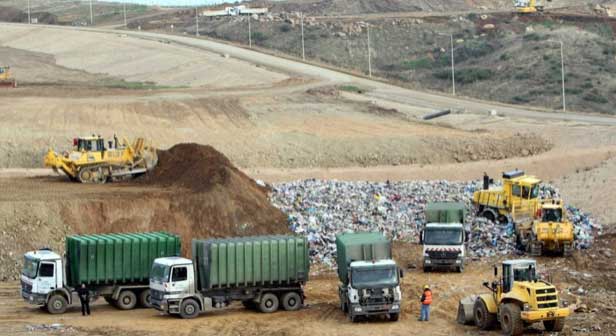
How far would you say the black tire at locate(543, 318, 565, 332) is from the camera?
1162 inches

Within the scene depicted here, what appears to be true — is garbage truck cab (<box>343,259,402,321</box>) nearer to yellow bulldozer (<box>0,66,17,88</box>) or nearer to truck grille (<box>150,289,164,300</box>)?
truck grille (<box>150,289,164,300</box>)

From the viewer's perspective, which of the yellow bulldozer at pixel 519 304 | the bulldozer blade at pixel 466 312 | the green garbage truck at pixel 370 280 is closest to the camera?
the yellow bulldozer at pixel 519 304

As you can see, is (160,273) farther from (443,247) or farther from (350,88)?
(350,88)

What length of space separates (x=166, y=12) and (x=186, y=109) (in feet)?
303

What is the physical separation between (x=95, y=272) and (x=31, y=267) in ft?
5.99

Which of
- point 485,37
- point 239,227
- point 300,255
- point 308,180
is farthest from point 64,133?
point 485,37

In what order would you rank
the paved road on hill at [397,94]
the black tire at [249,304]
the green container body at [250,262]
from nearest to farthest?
the green container body at [250,262] → the black tire at [249,304] → the paved road on hill at [397,94]

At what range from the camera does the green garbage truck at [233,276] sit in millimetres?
33344

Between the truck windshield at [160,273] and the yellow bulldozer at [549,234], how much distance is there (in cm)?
1390

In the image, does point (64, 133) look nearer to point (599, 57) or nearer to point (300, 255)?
point (300, 255)

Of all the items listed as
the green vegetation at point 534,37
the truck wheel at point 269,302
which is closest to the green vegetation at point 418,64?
the green vegetation at point 534,37

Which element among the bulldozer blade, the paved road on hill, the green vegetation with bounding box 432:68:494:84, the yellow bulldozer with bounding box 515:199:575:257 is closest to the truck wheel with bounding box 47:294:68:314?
the bulldozer blade

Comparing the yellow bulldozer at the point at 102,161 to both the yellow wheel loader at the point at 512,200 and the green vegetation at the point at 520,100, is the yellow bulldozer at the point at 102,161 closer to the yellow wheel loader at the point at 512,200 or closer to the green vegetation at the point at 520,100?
the yellow wheel loader at the point at 512,200

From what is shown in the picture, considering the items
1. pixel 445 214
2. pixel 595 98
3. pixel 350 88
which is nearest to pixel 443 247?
pixel 445 214
